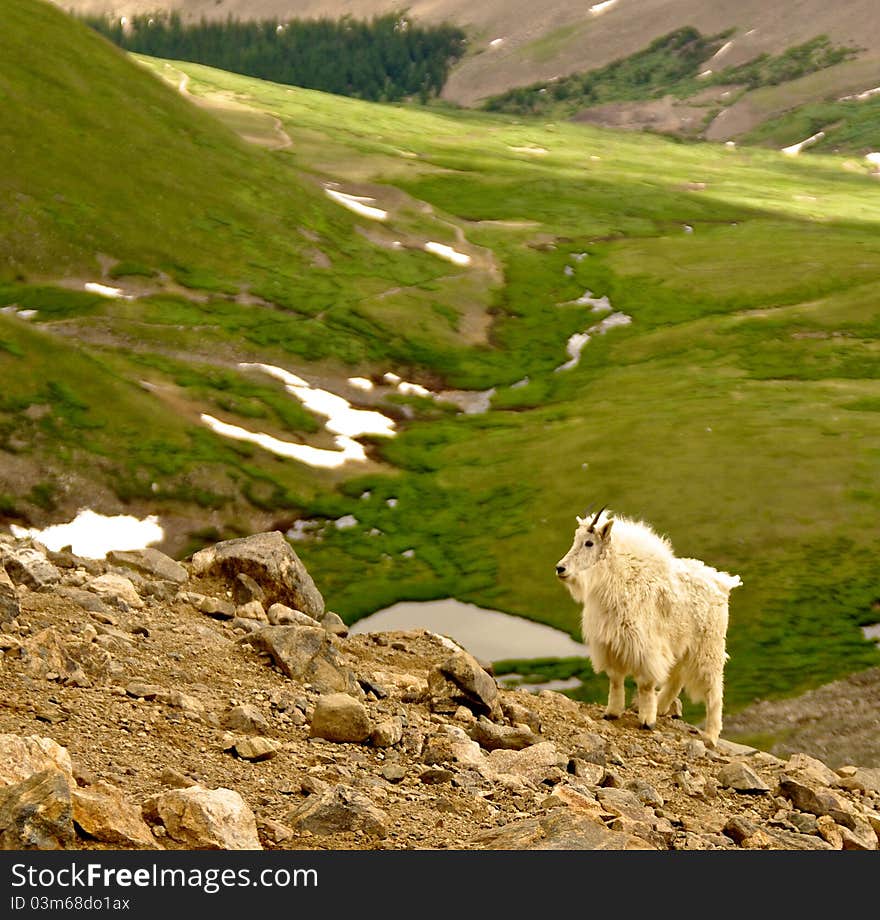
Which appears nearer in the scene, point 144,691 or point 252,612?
point 144,691

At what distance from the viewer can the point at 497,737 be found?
23.0 m

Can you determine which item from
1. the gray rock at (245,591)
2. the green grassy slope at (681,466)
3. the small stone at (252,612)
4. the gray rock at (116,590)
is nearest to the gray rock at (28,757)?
the gray rock at (116,590)

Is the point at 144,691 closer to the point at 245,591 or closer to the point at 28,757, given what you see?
the point at 28,757

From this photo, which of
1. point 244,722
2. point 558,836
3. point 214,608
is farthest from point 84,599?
point 558,836

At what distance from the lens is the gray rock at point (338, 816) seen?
16.2 m

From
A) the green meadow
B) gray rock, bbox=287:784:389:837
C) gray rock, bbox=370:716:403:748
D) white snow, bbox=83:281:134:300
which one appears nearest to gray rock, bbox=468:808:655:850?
gray rock, bbox=287:784:389:837

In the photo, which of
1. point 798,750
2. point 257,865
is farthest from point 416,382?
point 257,865

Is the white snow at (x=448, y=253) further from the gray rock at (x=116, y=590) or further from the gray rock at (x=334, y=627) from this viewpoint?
the gray rock at (x=116, y=590)

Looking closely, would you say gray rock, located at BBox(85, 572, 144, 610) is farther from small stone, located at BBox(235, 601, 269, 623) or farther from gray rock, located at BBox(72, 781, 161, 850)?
gray rock, located at BBox(72, 781, 161, 850)

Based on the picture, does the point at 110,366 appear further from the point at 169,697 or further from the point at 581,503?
the point at 169,697

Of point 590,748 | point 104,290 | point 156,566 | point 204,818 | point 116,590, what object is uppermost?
point 204,818

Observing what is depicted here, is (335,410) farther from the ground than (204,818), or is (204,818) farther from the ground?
(204,818)

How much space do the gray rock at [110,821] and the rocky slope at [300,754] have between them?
2 centimetres

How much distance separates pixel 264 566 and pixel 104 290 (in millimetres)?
82911
